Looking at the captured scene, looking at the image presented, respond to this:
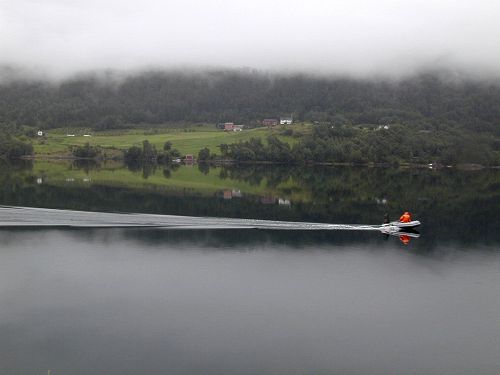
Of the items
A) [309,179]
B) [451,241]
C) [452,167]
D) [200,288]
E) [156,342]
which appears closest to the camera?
[156,342]

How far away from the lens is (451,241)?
58.8 m

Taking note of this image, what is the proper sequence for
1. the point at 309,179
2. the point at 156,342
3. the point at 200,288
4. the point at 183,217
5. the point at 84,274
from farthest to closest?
the point at 309,179
the point at 183,217
the point at 84,274
the point at 200,288
the point at 156,342

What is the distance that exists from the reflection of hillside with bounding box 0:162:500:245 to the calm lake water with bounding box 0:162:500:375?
A: 933 mm

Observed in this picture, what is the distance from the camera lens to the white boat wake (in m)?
59.1

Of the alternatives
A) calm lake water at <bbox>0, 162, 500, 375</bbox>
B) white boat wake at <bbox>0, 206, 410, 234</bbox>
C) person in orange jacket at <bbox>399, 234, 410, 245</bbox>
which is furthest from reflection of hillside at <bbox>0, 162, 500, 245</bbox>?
white boat wake at <bbox>0, 206, 410, 234</bbox>

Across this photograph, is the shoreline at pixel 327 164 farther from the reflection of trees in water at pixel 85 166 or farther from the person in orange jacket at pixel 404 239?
the person in orange jacket at pixel 404 239

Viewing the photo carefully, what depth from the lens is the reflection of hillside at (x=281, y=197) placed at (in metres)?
69.9

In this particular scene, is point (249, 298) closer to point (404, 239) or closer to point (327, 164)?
point (404, 239)

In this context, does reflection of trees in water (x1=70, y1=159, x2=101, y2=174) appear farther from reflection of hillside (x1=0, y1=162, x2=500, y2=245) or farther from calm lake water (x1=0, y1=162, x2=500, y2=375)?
calm lake water (x1=0, y1=162, x2=500, y2=375)

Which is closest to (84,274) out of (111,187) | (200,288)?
(200,288)

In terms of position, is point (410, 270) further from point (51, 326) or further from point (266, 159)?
point (266, 159)

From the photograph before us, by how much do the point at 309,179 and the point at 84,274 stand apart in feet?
281

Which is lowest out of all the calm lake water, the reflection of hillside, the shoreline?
the calm lake water

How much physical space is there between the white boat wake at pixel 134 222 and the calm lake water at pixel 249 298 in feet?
7.15
